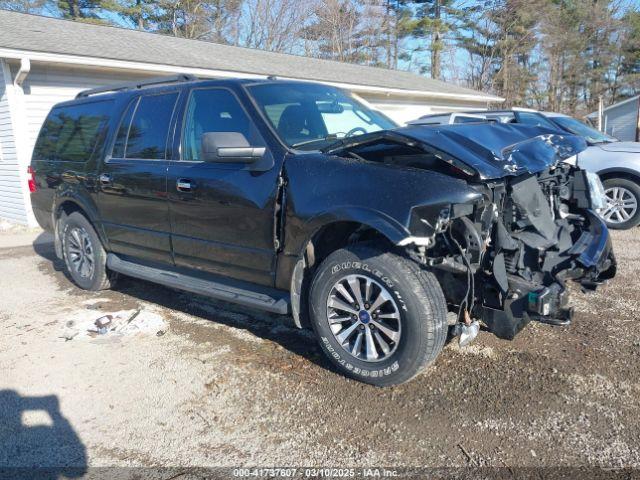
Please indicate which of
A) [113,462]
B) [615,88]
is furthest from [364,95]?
[615,88]

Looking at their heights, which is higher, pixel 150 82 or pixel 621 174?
pixel 150 82

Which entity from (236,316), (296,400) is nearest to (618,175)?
(236,316)

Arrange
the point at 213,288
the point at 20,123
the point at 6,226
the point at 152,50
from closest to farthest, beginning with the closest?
the point at 213,288
the point at 20,123
the point at 6,226
the point at 152,50

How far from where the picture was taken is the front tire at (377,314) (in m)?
3.05

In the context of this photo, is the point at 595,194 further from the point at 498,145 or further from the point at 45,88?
the point at 45,88

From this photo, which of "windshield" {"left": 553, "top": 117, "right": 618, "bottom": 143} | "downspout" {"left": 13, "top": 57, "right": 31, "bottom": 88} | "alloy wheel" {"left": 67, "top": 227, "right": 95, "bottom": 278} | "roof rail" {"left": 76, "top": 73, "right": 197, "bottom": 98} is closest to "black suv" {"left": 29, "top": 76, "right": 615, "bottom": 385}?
"roof rail" {"left": 76, "top": 73, "right": 197, "bottom": 98}

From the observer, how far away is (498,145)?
3.38 meters

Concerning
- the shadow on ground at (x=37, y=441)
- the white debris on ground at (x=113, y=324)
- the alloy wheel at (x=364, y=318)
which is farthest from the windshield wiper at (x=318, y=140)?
the shadow on ground at (x=37, y=441)

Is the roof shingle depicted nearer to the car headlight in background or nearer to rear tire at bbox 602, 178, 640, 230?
rear tire at bbox 602, 178, 640, 230

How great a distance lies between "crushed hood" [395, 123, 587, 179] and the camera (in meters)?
3.12

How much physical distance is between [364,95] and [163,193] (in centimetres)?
1348

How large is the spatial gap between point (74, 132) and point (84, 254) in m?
1.33

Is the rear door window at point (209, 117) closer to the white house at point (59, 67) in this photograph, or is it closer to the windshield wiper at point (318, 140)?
the windshield wiper at point (318, 140)

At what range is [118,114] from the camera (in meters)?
5.00
